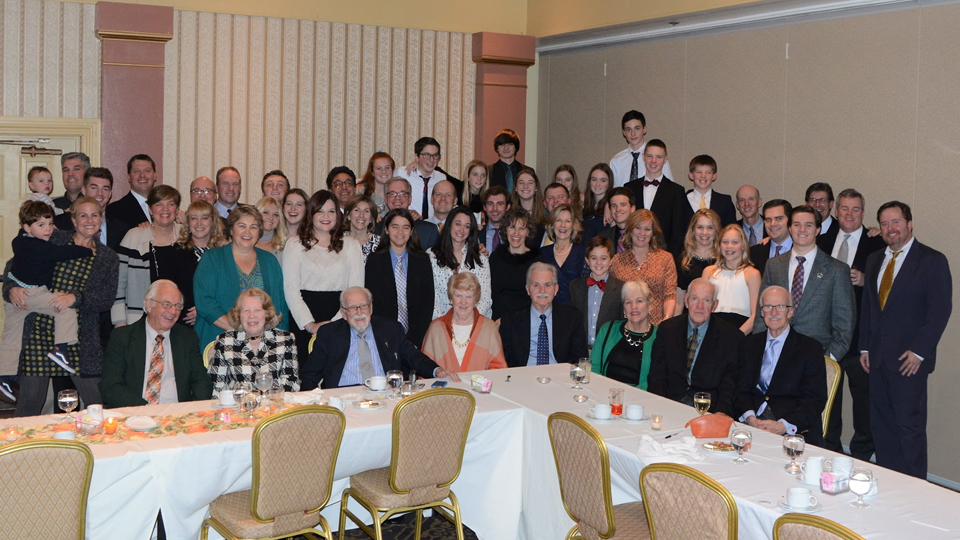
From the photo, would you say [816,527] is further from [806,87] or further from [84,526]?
[806,87]

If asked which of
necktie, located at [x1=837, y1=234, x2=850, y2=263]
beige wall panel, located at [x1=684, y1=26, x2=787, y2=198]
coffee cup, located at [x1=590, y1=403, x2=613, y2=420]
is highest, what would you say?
beige wall panel, located at [x1=684, y1=26, x2=787, y2=198]

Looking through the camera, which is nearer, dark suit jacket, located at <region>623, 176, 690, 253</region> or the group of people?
the group of people

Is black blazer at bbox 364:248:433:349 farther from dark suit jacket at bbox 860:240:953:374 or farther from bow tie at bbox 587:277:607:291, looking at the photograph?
dark suit jacket at bbox 860:240:953:374

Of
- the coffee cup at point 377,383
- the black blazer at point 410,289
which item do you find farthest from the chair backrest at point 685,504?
the black blazer at point 410,289

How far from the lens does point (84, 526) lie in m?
3.36

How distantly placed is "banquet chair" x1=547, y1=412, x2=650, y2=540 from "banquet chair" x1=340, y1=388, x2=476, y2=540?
0.47m

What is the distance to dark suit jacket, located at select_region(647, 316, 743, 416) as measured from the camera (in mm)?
5031

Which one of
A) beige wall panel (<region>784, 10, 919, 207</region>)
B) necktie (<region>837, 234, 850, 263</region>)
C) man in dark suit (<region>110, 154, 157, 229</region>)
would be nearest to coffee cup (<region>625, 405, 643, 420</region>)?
necktie (<region>837, 234, 850, 263</region>)

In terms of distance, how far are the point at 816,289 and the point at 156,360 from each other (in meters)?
3.83

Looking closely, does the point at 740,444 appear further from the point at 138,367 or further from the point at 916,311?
the point at 138,367

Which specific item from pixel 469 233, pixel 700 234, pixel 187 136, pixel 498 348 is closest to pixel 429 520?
pixel 498 348

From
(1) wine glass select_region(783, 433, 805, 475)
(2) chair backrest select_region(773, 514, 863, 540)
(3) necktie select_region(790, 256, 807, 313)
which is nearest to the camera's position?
(2) chair backrest select_region(773, 514, 863, 540)

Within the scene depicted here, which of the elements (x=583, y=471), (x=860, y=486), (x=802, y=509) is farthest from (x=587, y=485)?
(x=860, y=486)

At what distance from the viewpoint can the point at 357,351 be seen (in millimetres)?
5137
